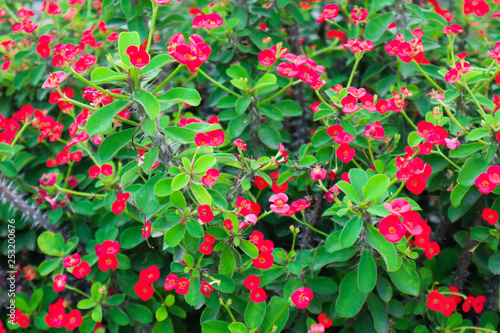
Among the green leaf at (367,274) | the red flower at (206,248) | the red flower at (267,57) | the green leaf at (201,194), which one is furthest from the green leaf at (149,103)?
the green leaf at (367,274)

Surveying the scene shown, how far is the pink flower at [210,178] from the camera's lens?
4.85 feet

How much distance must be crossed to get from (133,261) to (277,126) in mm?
890

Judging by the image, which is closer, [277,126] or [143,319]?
[143,319]

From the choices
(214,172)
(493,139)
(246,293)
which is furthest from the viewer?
(246,293)

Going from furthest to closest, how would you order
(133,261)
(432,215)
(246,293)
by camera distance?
(432,215)
(133,261)
(246,293)

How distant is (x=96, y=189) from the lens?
7.14 feet

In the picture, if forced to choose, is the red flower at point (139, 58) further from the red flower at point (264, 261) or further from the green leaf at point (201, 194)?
the red flower at point (264, 261)

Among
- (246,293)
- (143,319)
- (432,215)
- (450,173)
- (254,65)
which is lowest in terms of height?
(432,215)

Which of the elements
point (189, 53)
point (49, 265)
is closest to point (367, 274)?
point (189, 53)

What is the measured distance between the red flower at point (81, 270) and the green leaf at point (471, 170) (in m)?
1.44

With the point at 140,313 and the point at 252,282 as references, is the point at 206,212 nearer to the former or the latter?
the point at 252,282

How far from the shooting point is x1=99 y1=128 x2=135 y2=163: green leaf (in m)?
1.54

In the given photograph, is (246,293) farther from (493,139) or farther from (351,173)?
(493,139)

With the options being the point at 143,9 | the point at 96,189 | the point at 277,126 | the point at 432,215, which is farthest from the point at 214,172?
the point at 432,215
